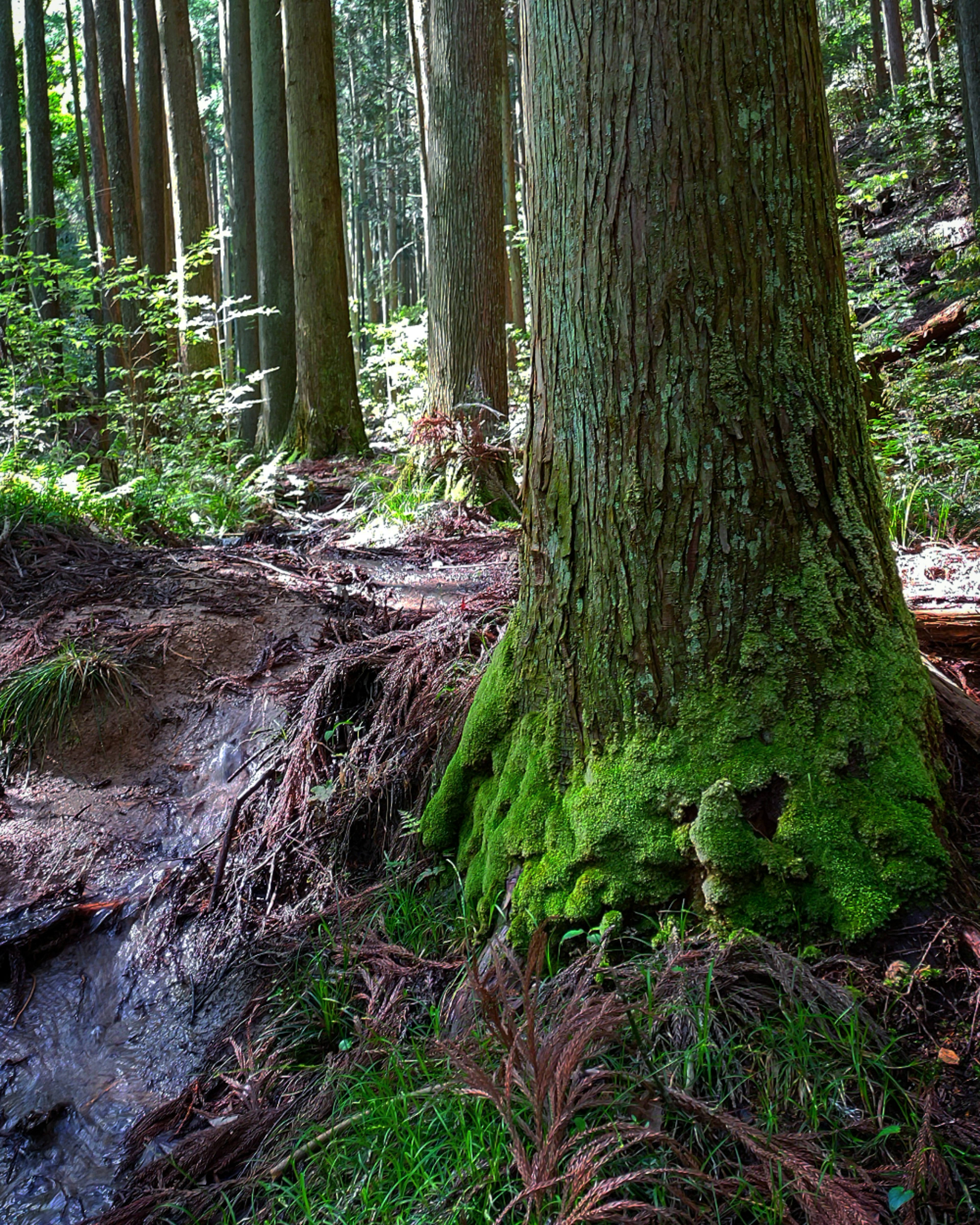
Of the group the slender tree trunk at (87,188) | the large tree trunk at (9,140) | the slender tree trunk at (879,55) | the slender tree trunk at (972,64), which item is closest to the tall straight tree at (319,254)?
the slender tree trunk at (87,188)

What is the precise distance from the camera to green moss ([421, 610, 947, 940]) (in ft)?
7.43

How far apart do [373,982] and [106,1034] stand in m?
1.08

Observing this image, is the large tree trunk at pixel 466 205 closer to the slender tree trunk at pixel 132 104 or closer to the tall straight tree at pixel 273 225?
the tall straight tree at pixel 273 225

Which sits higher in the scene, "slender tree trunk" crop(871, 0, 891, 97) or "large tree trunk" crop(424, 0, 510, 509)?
"slender tree trunk" crop(871, 0, 891, 97)

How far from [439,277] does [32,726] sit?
5185mm

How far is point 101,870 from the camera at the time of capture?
149 inches

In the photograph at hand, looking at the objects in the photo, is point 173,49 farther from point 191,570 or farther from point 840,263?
point 840,263

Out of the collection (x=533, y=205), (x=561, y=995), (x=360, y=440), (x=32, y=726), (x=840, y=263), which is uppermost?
(x=360, y=440)

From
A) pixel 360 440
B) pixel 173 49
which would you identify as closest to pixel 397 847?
pixel 360 440

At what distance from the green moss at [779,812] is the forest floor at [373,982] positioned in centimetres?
10

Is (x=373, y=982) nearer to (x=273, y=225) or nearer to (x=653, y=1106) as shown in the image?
(x=653, y=1106)

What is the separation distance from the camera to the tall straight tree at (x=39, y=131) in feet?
46.8

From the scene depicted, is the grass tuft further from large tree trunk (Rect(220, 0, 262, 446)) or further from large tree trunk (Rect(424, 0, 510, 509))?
large tree trunk (Rect(220, 0, 262, 446))

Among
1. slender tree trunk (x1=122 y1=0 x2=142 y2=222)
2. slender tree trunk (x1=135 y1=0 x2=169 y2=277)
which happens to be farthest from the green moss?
slender tree trunk (x1=122 y1=0 x2=142 y2=222)
